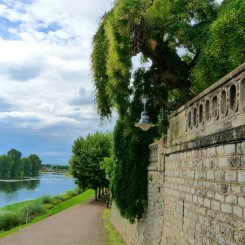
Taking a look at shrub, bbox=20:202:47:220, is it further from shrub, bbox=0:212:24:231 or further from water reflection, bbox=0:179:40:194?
water reflection, bbox=0:179:40:194

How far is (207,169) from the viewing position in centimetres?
728

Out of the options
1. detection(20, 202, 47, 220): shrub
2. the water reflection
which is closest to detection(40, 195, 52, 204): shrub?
detection(20, 202, 47, 220): shrub

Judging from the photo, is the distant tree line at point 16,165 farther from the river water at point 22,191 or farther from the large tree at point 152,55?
the large tree at point 152,55

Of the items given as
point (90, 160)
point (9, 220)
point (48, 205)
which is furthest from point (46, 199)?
point (9, 220)

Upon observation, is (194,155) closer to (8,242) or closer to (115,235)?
(115,235)

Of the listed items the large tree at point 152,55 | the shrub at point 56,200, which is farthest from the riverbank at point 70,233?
the shrub at point 56,200

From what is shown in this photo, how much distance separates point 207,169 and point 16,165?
491 feet

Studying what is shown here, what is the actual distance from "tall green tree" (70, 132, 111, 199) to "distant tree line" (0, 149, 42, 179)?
9731cm

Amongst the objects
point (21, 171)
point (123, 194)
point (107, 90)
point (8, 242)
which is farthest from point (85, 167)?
point (21, 171)

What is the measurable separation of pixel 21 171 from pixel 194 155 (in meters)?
151

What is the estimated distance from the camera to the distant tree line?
141375mm

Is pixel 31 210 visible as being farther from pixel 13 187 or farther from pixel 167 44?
pixel 13 187

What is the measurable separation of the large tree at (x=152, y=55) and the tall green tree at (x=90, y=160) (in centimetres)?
2832

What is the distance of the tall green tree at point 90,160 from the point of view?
46.0 metres
